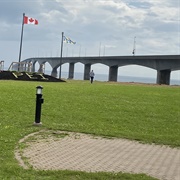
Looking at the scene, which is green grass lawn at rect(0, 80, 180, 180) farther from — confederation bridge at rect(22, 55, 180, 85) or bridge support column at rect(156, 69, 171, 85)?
bridge support column at rect(156, 69, 171, 85)

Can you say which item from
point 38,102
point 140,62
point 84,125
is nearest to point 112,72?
point 140,62

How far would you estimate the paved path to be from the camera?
6168 mm

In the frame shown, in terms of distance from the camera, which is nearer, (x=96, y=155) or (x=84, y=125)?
(x=96, y=155)

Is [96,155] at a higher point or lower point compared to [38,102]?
lower

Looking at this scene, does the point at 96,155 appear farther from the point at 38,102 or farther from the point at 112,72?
the point at 112,72

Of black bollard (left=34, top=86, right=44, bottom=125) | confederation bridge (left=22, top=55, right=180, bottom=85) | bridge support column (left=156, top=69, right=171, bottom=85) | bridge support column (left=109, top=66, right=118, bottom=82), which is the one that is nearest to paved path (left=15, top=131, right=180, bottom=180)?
black bollard (left=34, top=86, right=44, bottom=125)

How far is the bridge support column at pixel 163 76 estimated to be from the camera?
234 ft

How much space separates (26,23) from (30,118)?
46.1 meters

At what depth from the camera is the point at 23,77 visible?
44.2 meters

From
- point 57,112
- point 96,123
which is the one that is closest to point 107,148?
point 96,123

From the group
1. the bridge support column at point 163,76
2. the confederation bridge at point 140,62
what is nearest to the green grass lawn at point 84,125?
the confederation bridge at point 140,62

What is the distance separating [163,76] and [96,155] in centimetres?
6677

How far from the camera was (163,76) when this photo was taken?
237 feet

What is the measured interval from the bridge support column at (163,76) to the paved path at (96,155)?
6373 centimetres
